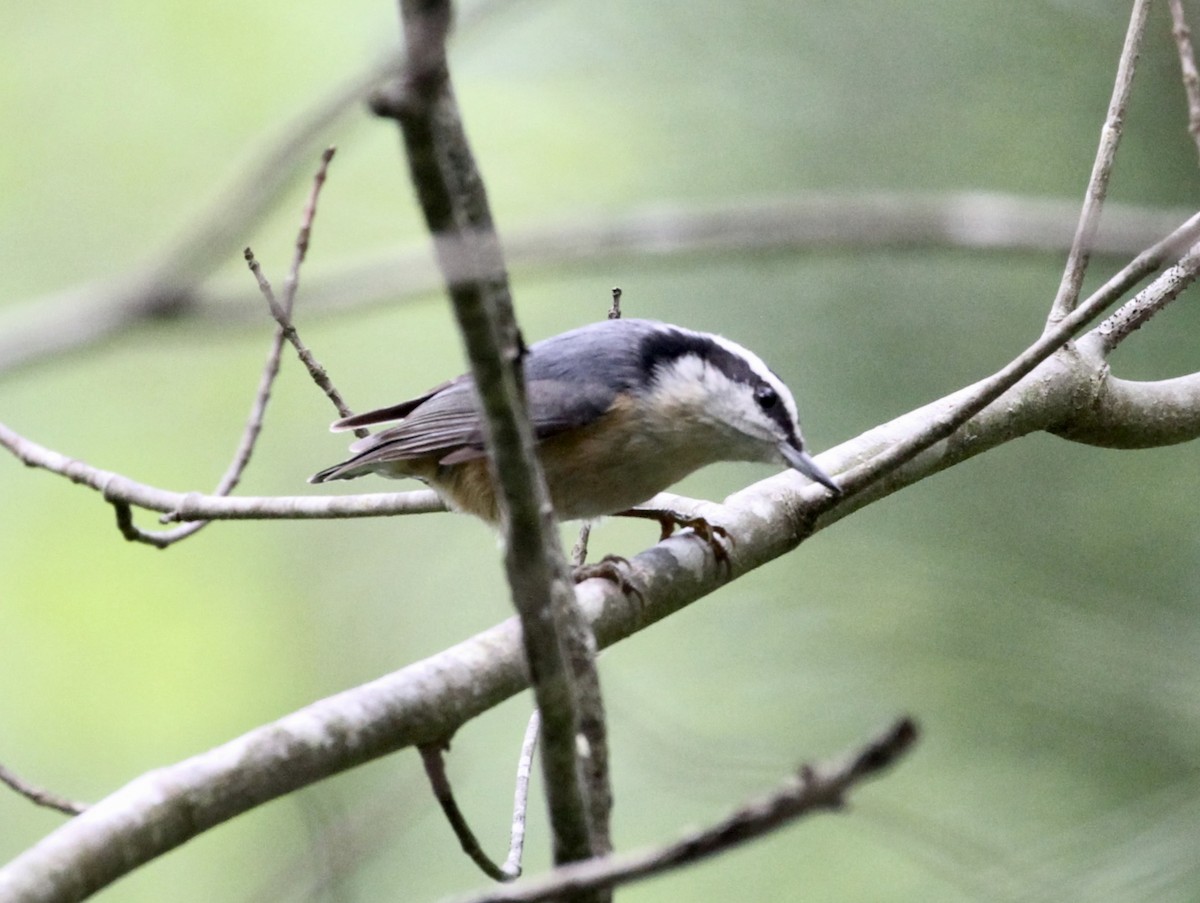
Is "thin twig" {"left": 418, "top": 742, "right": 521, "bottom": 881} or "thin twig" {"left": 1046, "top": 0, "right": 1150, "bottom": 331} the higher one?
"thin twig" {"left": 1046, "top": 0, "right": 1150, "bottom": 331}

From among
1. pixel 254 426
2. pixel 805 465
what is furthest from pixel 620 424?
pixel 254 426

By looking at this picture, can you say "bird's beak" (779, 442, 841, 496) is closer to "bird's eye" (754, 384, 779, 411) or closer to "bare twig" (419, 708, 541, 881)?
"bird's eye" (754, 384, 779, 411)

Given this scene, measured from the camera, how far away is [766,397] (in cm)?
249

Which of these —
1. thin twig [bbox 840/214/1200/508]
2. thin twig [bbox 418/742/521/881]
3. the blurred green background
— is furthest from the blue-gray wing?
thin twig [bbox 418/742/521/881]

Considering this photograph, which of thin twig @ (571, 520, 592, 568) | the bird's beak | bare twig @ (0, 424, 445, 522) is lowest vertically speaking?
thin twig @ (571, 520, 592, 568)

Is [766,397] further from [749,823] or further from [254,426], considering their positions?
[749,823]

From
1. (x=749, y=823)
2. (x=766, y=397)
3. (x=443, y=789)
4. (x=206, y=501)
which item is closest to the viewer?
(x=749, y=823)

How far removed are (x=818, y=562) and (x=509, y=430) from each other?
70.5 inches

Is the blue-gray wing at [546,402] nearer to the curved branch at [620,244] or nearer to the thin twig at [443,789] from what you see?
the thin twig at [443,789]

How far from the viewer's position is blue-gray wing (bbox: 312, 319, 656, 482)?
252cm

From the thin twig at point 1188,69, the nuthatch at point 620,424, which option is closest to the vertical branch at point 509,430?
the nuthatch at point 620,424

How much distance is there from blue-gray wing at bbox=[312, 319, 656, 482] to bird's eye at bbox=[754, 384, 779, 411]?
0.25 meters

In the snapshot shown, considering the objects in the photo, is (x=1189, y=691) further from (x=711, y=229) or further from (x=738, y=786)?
(x=711, y=229)

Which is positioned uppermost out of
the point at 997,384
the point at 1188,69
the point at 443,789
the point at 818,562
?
the point at 1188,69
